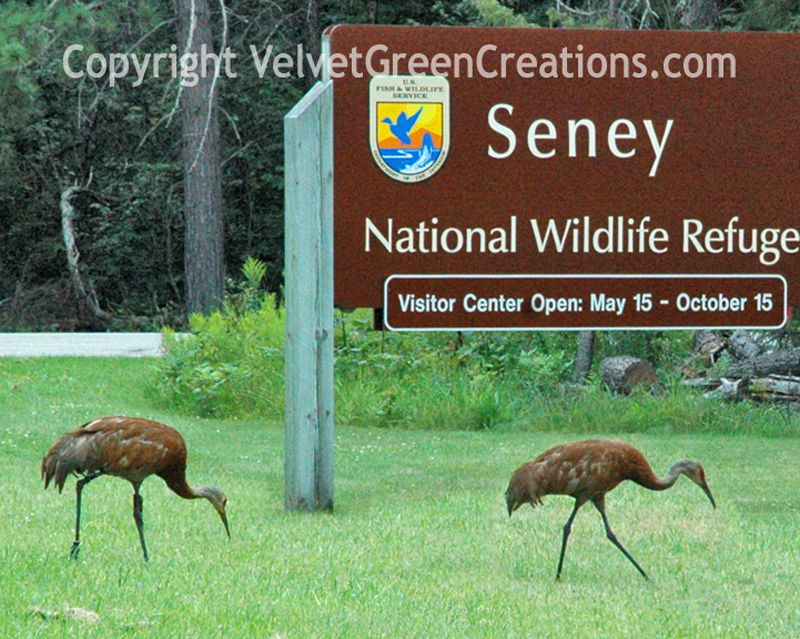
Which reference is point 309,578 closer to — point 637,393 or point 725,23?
point 637,393

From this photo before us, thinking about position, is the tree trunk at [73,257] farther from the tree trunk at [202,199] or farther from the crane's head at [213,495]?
the crane's head at [213,495]

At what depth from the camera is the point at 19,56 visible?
22.8 meters

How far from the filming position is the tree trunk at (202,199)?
80.4 feet

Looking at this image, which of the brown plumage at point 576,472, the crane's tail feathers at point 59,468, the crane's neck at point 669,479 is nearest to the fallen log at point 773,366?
the crane's neck at point 669,479

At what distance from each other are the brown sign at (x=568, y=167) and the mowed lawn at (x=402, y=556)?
4.70 feet

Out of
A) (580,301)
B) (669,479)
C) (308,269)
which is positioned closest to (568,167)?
(580,301)

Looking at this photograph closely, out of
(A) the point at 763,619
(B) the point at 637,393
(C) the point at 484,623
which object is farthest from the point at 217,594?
(B) the point at 637,393

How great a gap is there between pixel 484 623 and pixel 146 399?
10.5 metres

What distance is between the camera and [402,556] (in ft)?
24.1

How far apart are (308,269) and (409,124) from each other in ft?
3.93

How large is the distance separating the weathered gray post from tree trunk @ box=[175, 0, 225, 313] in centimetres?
1579

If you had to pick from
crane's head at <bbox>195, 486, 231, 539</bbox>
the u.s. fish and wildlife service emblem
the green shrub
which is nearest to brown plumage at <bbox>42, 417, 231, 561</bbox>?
crane's head at <bbox>195, 486, 231, 539</bbox>

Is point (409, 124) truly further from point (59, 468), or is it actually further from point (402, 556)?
point (59, 468)

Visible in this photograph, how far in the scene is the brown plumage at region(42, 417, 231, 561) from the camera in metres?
6.38
